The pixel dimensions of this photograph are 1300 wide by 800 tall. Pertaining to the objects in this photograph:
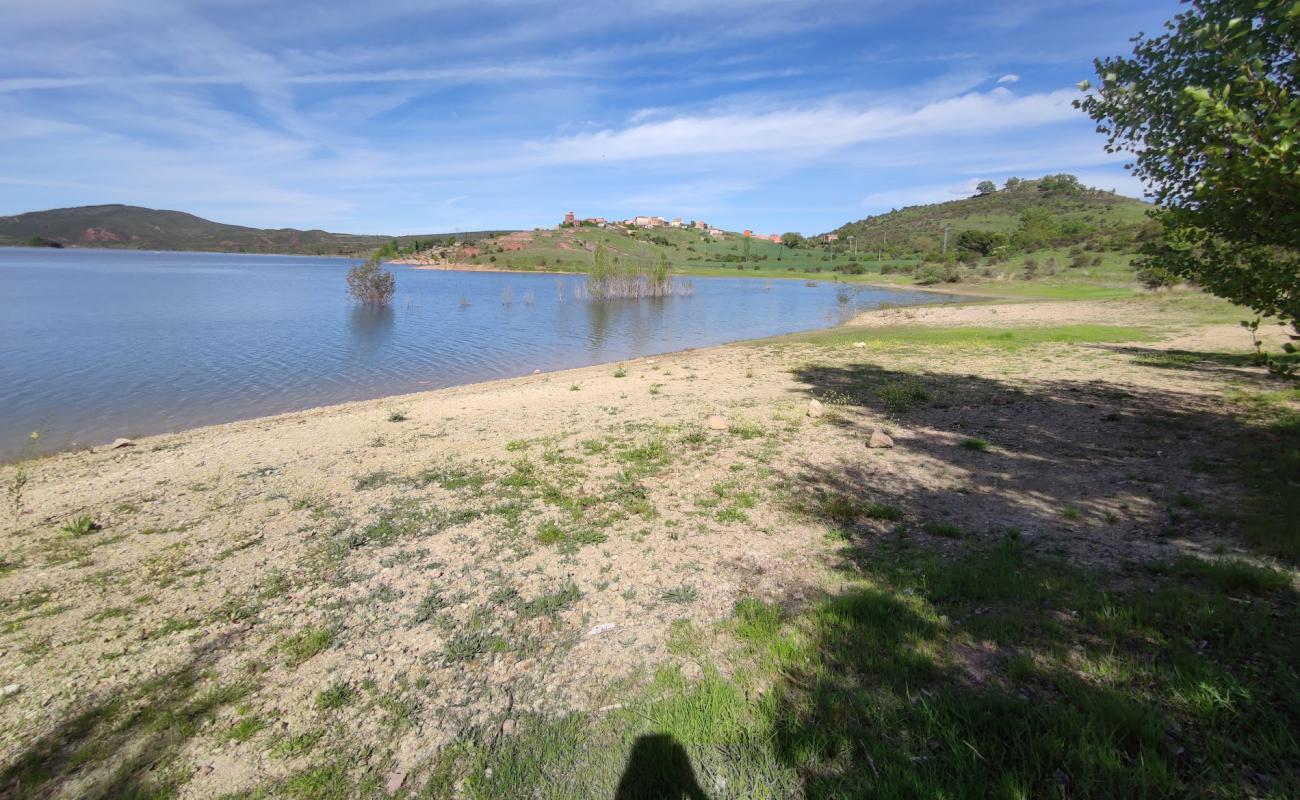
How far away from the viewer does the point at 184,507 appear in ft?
22.1

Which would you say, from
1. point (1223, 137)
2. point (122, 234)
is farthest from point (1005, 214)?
point (122, 234)

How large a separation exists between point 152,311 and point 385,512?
39209 millimetres

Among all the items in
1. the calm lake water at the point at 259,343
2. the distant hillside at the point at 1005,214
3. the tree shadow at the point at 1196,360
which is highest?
the distant hillside at the point at 1005,214

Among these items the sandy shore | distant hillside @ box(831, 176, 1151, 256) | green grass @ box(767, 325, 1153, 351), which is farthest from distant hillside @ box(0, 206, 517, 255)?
green grass @ box(767, 325, 1153, 351)

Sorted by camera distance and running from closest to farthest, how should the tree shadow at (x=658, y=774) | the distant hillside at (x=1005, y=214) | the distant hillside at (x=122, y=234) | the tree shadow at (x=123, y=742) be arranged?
1. the tree shadow at (x=658, y=774)
2. the tree shadow at (x=123, y=742)
3. the distant hillside at (x=1005, y=214)
4. the distant hillside at (x=122, y=234)

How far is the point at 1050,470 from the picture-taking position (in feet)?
23.0

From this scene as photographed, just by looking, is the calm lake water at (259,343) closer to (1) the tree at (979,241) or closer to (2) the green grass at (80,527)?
(2) the green grass at (80,527)

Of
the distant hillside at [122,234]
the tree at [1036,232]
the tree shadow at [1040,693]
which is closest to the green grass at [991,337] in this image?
the tree shadow at [1040,693]

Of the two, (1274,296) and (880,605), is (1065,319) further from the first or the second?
(880,605)

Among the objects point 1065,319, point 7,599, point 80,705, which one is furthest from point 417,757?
point 1065,319

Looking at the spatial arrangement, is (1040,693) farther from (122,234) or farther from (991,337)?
(122,234)

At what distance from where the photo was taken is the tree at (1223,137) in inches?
153

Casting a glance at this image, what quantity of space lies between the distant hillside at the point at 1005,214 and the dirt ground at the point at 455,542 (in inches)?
3403

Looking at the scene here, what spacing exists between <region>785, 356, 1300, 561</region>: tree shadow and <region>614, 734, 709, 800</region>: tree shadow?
3305 mm
